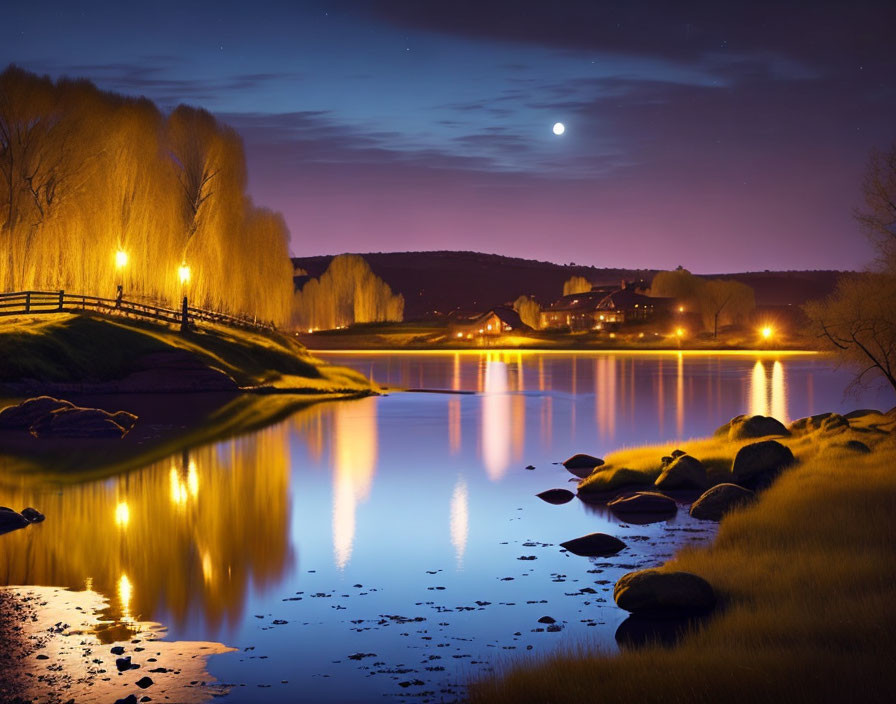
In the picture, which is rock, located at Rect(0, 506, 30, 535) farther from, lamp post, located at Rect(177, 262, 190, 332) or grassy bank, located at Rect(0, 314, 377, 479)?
lamp post, located at Rect(177, 262, 190, 332)

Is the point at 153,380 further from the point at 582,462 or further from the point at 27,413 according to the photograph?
the point at 582,462

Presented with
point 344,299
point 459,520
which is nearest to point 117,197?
point 459,520

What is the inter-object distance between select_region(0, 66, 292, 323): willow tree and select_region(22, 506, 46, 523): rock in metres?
39.3

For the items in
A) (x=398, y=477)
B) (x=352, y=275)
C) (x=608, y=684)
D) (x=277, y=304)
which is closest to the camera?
(x=608, y=684)

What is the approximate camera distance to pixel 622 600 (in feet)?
44.3

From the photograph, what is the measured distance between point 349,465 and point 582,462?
288 inches

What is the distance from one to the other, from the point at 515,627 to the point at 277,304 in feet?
223

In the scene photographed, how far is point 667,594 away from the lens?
13.1m

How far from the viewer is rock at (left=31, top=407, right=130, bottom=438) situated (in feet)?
115

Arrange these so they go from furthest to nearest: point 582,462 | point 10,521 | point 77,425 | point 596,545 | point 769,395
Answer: point 769,395 < point 77,425 < point 582,462 < point 10,521 < point 596,545

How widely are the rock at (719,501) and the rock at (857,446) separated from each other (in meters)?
5.00

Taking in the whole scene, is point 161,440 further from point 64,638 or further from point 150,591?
point 64,638

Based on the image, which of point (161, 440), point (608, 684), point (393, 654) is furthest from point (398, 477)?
point (608, 684)

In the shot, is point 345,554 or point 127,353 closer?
point 345,554
